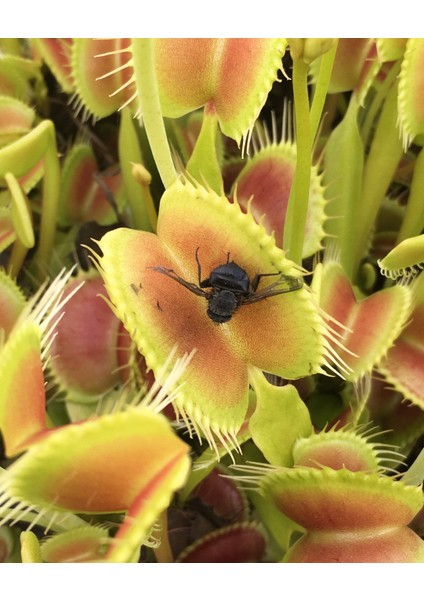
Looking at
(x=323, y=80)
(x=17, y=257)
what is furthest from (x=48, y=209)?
(x=323, y=80)

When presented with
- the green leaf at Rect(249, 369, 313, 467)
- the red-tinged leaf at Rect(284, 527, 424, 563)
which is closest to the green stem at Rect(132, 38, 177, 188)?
the green leaf at Rect(249, 369, 313, 467)

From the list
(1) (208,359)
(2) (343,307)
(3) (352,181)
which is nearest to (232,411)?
(1) (208,359)

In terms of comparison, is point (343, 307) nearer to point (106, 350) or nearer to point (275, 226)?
point (275, 226)

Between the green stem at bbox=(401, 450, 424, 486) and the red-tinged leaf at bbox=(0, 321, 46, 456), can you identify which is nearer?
the red-tinged leaf at bbox=(0, 321, 46, 456)

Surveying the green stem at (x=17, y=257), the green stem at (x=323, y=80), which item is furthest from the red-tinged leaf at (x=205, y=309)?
the green stem at (x=17, y=257)

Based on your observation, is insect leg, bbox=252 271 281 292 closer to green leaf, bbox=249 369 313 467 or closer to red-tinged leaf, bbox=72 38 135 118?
green leaf, bbox=249 369 313 467

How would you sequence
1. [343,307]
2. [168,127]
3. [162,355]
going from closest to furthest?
[162,355], [343,307], [168,127]

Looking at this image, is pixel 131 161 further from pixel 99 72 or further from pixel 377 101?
pixel 377 101
